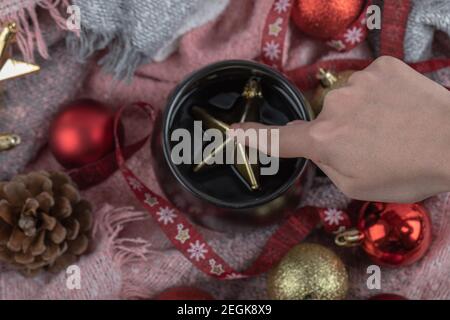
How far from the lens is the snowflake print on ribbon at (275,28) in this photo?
65cm

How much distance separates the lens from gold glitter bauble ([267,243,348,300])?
0.60m

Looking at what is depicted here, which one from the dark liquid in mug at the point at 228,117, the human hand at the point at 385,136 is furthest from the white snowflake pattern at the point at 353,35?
the human hand at the point at 385,136

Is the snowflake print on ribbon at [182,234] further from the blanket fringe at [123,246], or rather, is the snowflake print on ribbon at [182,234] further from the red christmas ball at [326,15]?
the red christmas ball at [326,15]

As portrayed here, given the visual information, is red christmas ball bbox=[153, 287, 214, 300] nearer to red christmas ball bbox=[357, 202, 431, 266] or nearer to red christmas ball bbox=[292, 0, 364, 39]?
red christmas ball bbox=[357, 202, 431, 266]

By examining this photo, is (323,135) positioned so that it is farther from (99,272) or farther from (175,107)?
(99,272)

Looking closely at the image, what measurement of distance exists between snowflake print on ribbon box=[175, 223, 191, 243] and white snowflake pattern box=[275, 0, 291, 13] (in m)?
0.26

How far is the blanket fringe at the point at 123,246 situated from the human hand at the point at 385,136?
290 millimetres

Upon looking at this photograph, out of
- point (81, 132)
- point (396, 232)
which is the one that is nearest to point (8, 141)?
point (81, 132)

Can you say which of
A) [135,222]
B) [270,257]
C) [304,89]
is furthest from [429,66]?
[135,222]

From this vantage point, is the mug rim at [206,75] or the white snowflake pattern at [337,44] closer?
the mug rim at [206,75]

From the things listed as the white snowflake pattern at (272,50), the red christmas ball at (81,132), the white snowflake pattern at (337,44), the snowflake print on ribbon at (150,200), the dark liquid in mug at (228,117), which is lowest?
the snowflake print on ribbon at (150,200)

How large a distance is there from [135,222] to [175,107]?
6.9 inches

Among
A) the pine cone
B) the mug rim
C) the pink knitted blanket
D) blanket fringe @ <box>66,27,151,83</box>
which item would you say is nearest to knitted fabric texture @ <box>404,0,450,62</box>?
the pink knitted blanket

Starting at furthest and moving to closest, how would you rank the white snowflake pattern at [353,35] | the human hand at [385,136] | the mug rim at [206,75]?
the white snowflake pattern at [353,35] < the mug rim at [206,75] < the human hand at [385,136]
